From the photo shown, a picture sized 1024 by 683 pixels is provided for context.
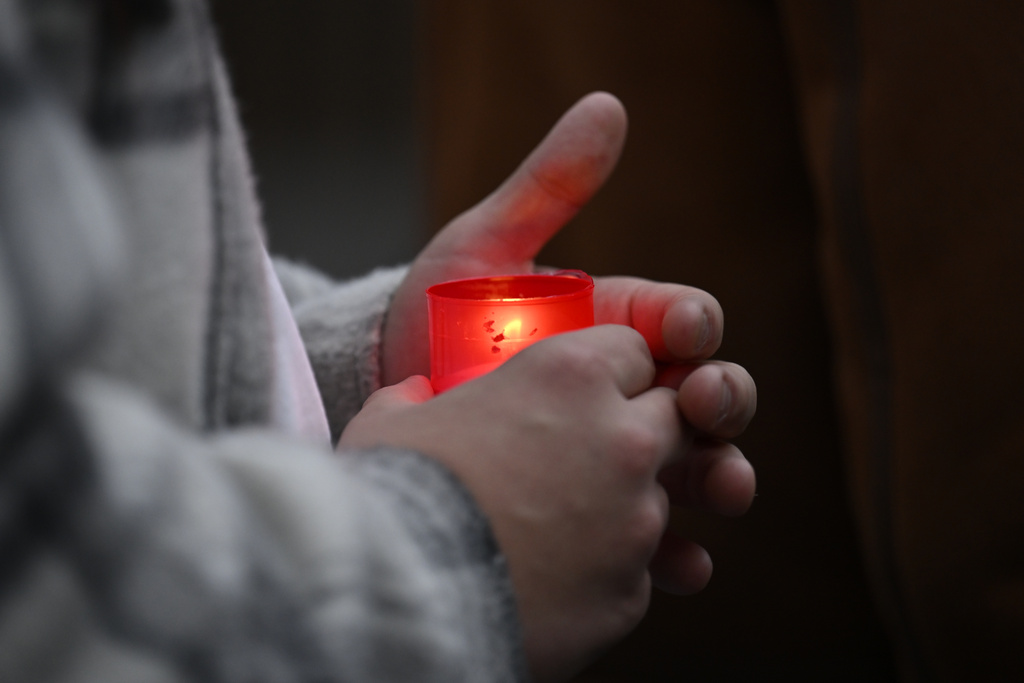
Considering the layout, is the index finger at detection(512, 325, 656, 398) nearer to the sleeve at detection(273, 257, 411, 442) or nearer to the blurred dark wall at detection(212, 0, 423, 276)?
the sleeve at detection(273, 257, 411, 442)

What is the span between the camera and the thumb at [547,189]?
0.54 metres

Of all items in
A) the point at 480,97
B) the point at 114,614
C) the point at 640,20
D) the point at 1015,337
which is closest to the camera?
the point at 114,614

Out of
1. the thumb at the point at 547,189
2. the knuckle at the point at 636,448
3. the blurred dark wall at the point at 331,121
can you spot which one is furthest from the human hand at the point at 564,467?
the blurred dark wall at the point at 331,121

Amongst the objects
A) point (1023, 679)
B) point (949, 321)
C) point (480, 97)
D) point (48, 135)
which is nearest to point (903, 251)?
point (949, 321)

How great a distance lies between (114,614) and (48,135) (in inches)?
6.5

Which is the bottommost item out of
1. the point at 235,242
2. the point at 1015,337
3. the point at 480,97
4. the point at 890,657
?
the point at 890,657

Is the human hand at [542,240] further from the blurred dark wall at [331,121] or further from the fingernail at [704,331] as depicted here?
the blurred dark wall at [331,121]

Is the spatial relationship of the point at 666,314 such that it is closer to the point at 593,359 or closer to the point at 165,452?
the point at 593,359

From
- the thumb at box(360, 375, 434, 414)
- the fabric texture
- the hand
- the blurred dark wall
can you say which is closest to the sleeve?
the hand

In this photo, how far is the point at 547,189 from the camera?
0.56 metres

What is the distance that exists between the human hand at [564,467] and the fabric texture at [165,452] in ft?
0.07

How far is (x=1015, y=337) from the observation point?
0.61 metres

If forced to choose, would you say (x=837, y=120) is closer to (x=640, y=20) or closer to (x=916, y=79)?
(x=916, y=79)

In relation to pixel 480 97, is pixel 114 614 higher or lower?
lower
